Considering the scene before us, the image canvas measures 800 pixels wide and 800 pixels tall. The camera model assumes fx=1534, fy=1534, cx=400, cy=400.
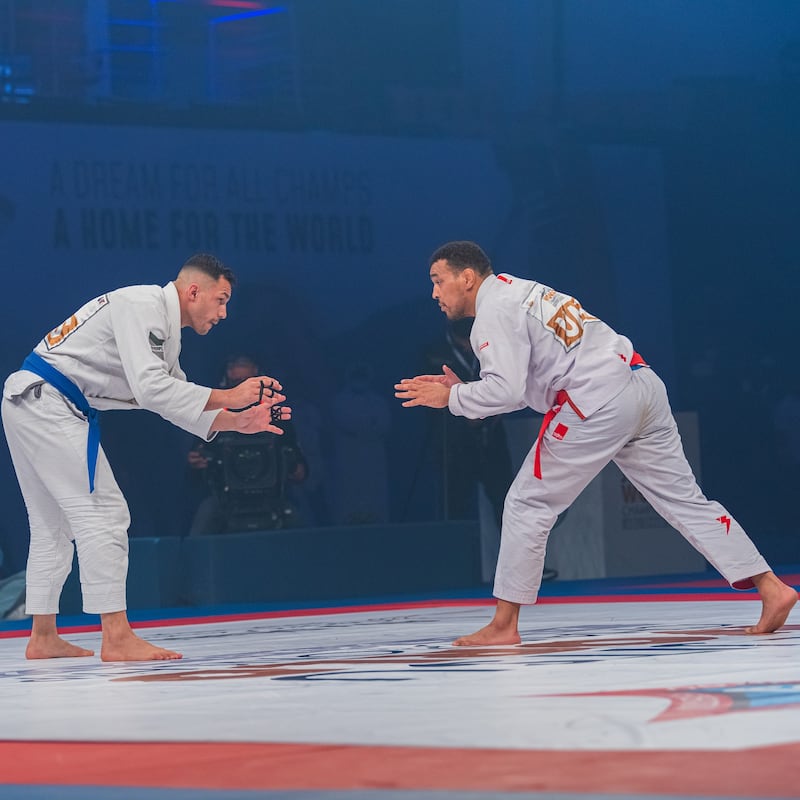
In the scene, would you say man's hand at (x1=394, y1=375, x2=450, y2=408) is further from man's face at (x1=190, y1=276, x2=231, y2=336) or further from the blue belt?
the blue belt

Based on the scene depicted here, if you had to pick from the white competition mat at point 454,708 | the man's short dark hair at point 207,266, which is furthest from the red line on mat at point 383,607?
the man's short dark hair at point 207,266

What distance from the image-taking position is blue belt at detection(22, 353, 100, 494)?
4027mm

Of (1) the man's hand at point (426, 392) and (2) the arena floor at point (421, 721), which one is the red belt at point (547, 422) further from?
(2) the arena floor at point (421, 721)

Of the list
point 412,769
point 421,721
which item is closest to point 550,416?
point 421,721

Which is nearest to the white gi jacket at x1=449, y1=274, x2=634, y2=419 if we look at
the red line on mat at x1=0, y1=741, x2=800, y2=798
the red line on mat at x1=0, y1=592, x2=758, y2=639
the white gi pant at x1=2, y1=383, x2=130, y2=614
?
the white gi pant at x1=2, y1=383, x2=130, y2=614

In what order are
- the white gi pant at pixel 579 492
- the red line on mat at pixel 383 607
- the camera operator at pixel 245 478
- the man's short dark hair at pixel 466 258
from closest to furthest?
1. the white gi pant at pixel 579 492
2. the man's short dark hair at pixel 466 258
3. the red line on mat at pixel 383 607
4. the camera operator at pixel 245 478

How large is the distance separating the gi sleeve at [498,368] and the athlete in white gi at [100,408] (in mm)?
468

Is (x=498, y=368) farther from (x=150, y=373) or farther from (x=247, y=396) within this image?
(x=150, y=373)

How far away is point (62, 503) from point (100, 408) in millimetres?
319

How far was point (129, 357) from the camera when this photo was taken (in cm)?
391

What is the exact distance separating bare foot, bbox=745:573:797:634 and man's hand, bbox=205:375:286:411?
51.6 inches

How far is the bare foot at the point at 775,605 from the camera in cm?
379

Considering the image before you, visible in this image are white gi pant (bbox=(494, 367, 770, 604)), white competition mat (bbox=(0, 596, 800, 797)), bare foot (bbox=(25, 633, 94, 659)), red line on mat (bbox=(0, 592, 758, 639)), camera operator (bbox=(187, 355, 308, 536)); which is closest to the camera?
white competition mat (bbox=(0, 596, 800, 797))

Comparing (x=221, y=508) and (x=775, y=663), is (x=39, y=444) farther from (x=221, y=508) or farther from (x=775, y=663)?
(x=221, y=508)
